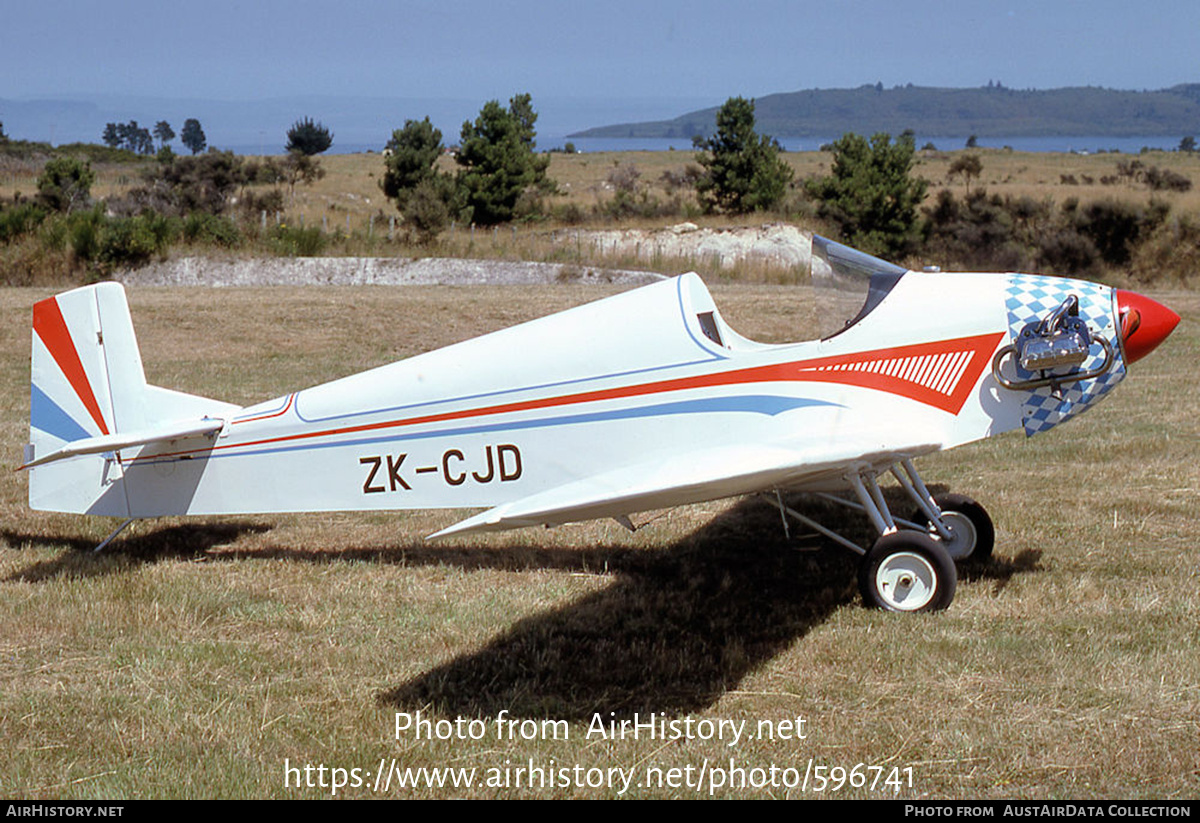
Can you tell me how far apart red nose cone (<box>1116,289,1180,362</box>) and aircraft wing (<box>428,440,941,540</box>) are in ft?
3.81

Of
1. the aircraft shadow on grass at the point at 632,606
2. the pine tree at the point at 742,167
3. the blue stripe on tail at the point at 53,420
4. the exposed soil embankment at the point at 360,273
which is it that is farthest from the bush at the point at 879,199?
the blue stripe on tail at the point at 53,420

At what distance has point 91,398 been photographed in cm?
645

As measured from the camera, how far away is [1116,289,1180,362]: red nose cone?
216 inches

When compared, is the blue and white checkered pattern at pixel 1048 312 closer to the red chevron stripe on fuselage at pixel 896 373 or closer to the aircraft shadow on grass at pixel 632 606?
the red chevron stripe on fuselage at pixel 896 373

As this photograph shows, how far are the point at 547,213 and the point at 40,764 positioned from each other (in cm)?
3548

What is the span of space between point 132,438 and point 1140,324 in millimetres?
5448

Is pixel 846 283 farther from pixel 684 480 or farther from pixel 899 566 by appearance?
pixel 684 480

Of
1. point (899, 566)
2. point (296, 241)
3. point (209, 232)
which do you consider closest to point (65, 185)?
point (209, 232)

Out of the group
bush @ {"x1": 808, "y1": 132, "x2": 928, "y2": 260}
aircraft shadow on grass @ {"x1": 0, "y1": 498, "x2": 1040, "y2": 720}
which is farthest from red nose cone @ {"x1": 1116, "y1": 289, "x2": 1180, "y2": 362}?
bush @ {"x1": 808, "y1": 132, "x2": 928, "y2": 260}

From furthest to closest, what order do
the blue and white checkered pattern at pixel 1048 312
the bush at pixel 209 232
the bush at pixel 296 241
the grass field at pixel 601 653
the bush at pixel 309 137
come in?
the bush at pixel 309 137 → the bush at pixel 296 241 → the bush at pixel 209 232 → the blue and white checkered pattern at pixel 1048 312 → the grass field at pixel 601 653

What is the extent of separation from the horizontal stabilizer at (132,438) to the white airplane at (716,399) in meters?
0.02

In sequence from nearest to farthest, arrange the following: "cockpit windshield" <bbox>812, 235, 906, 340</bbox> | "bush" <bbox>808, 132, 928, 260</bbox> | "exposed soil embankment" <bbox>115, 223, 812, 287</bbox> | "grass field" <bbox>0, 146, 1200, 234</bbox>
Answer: "cockpit windshield" <bbox>812, 235, 906, 340</bbox> < "exposed soil embankment" <bbox>115, 223, 812, 287</bbox> < "bush" <bbox>808, 132, 928, 260</bbox> < "grass field" <bbox>0, 146, 1200, 234</bbox>

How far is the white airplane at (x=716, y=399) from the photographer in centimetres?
546

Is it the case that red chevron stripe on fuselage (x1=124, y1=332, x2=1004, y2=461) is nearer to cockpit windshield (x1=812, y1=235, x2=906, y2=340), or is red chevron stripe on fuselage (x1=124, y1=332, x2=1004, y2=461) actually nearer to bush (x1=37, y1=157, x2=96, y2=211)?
cockpit windshield (x1=812, y1=235, x2=906, y2=340)
